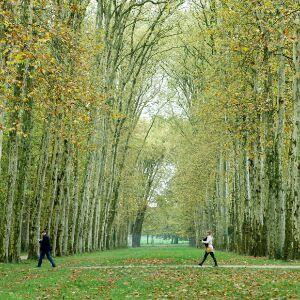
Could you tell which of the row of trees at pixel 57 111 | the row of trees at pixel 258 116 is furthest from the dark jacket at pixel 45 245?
the row of trees at pixel 258 116

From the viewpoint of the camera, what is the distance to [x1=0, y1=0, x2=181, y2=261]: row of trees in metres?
15.3

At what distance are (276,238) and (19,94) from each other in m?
14.4

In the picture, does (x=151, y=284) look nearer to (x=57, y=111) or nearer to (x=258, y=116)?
(x=57, y=111)

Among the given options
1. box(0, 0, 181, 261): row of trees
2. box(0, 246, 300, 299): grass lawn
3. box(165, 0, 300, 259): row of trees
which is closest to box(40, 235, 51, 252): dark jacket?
box(0, 0, 181, 261): row of trees

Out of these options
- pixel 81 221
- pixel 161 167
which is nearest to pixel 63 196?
pixel 81 221

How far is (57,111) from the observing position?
1622 cm

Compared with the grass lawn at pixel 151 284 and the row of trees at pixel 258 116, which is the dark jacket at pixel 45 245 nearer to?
the grass lawn at pixel 151 284

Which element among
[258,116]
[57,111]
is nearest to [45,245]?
[57,111]

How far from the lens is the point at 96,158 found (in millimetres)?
41062

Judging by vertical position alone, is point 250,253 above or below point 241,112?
below

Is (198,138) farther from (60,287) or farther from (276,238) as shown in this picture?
(60,287)

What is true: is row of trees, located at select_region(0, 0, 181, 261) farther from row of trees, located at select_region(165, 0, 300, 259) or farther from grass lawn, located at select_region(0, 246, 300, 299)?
row of trees, located at select_region(165, 0, 300, 259)

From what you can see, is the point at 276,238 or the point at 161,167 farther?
the point at 161,167

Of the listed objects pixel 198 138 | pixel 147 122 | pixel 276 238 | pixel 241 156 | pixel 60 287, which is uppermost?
pixel 147 122
